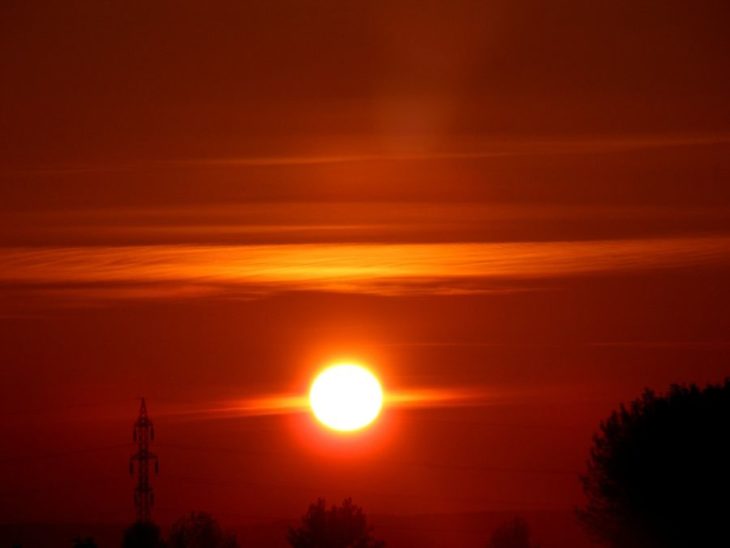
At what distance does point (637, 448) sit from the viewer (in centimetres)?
6238

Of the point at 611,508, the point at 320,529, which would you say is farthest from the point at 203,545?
the point at 611,508

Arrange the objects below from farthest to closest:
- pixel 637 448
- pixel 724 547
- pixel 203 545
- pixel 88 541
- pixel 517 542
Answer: pixel 517 542, pixel 203 545, pixel 88 541, pixel 637 448, pixel 724 547

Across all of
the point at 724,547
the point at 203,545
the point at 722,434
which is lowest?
the point at 724,547

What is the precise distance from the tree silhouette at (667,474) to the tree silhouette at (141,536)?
15.9 m

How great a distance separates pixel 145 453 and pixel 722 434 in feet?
66.5

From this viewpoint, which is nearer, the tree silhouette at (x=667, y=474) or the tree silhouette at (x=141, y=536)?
the tree silhouette at (x=667, y=474)

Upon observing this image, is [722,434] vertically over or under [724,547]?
over

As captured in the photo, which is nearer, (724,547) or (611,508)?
(724,547)

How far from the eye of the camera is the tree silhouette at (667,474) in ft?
196

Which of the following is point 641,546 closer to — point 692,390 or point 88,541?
point 692,390

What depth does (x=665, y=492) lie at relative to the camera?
60.5 meters

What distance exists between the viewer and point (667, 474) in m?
60.8

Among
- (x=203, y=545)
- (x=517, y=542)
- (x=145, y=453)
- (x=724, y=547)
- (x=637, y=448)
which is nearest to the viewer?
(x=724, y=547)

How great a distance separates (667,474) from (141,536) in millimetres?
19866
